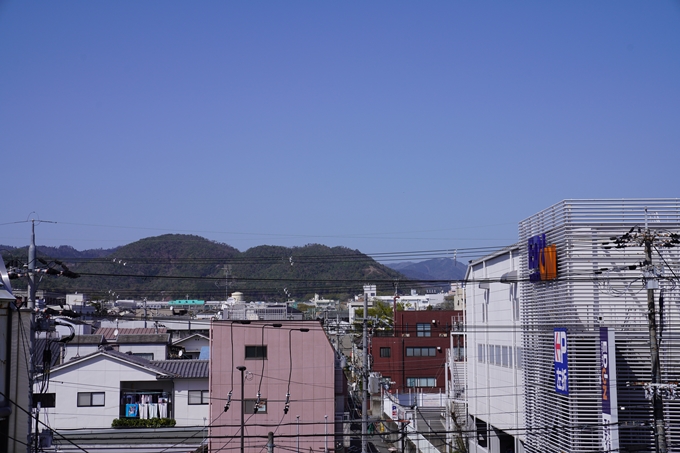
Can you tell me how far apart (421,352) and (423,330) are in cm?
181

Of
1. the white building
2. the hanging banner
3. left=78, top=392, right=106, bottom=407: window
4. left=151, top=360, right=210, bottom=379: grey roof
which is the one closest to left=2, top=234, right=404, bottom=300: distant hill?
left=151, top=360, right=210, bottom=379: grey roof

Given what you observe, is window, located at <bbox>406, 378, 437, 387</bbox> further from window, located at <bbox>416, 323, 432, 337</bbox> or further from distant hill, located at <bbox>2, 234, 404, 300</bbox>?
distant hill, located at <bbox>2, 234, 404, 300</bbox>

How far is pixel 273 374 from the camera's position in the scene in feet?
83.7

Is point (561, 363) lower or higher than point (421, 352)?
higher

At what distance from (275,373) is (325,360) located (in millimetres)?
1927

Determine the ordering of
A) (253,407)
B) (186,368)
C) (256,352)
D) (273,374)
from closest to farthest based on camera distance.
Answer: (253,407) → (273,374) → (256,352) → (186,368)

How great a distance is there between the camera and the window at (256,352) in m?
25.7

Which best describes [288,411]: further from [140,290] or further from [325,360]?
[140,290]

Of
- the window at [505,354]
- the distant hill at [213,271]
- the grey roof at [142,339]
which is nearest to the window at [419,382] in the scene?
the grey roof at [142,339]

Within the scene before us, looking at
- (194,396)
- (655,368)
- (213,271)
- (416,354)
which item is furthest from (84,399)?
(213,271)

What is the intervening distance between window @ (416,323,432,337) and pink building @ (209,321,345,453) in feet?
82.3

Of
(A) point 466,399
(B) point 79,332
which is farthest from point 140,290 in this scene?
(A) point 466,399

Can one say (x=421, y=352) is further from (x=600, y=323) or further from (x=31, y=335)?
(x=31, y=335)

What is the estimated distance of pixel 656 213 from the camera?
17859 mm
